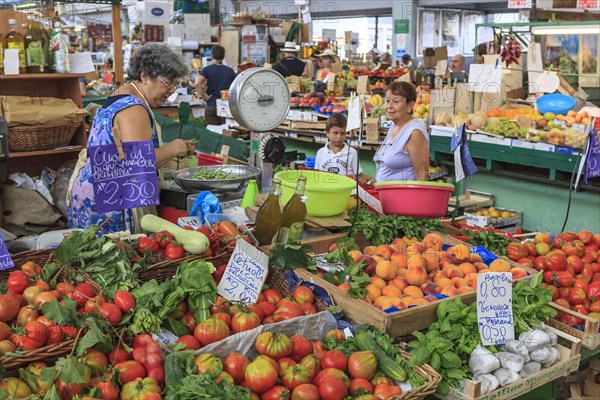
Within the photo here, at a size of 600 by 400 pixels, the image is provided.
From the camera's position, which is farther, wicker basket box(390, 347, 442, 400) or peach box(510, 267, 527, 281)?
peach box(510, 267, 527, 281)

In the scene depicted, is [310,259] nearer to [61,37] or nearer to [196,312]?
[196,312]

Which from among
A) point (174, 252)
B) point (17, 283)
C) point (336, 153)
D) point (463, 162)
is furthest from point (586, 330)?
point (336, 153)

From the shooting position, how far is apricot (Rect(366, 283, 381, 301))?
7.43 feet

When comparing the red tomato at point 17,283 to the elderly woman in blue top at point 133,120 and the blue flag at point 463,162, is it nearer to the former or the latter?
the elderly woman in blue top at point 133,120

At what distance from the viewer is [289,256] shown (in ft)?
7.68

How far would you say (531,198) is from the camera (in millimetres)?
5805

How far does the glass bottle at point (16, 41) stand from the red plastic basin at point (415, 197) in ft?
10.00

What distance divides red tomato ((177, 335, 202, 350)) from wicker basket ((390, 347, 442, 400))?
0.58 meters

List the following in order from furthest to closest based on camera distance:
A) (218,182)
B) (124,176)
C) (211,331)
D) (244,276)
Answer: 1. (218,182)
2. (124,176)
3. (244,276)
4. (211,331)

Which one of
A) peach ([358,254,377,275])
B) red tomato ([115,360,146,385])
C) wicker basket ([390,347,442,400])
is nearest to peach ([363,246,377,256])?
peach ([358,254,377,275])

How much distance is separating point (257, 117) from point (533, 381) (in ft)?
5.94

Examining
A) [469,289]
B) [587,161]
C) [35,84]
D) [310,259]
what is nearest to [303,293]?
[310,259]

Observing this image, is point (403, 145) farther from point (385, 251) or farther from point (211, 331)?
point (211, 331)

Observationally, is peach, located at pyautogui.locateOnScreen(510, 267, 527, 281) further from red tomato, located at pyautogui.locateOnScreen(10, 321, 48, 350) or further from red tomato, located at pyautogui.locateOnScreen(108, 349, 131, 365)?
red tomato, located at pyautogui.locateOnScreen(10, 321, 48, 350)
